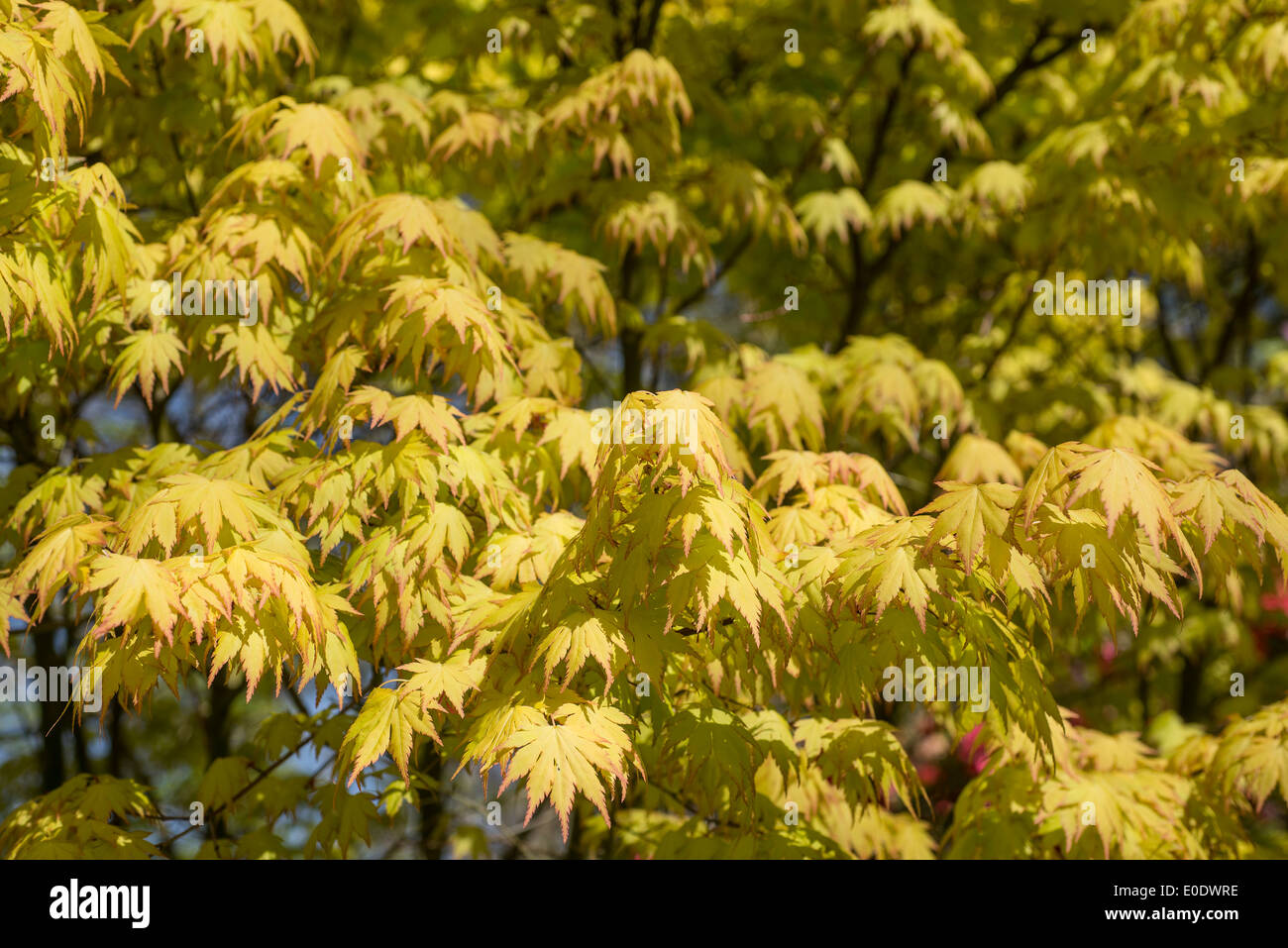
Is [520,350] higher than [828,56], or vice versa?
[828,56]

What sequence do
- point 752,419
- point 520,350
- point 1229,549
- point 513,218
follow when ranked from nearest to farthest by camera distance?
point 1229,549 < point 520,350 < point 752,419 < point 513,218

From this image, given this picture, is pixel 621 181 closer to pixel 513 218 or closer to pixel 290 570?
pixel 513 218

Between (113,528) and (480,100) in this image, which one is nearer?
(113,528)

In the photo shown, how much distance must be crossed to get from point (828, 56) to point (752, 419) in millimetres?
3436

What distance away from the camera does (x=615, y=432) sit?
3.14 m

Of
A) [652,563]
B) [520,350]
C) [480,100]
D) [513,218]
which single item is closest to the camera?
[652,563]

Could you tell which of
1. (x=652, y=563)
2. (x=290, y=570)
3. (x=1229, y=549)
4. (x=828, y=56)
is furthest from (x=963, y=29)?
(x=290, y=570)

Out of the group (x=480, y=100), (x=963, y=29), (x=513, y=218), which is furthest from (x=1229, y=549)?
(x=963, y=29)

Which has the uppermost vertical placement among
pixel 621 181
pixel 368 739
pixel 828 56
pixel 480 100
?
pixel 828 56

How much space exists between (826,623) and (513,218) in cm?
410

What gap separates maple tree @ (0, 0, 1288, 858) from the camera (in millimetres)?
3029

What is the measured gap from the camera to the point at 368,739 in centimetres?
302

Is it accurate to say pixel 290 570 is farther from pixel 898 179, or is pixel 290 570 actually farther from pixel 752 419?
pixel 898 179

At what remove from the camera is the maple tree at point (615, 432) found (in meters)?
3.03
